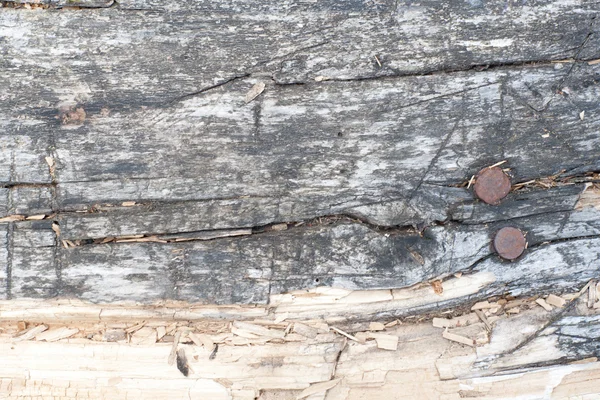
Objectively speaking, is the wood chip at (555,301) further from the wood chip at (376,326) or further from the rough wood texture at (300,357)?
the wood chip at (376,326)

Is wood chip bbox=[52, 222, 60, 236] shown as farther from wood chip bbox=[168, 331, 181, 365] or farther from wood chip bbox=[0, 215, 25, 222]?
wood chip bbox=[168, 331, 181, 365]

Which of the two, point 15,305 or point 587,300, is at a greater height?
point 587,300

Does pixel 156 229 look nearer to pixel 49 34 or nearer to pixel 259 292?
pixel 259 292

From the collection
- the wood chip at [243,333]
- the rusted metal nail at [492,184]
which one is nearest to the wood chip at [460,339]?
the rusted metal nail at [492,184]

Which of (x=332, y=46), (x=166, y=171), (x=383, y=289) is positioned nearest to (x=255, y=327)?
(x=383, y=289)

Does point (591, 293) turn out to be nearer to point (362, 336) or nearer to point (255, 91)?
point (362, 336)

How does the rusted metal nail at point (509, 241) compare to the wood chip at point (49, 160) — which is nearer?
the wood chip at point (49, 160)

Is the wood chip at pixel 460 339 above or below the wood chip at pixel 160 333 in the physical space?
above

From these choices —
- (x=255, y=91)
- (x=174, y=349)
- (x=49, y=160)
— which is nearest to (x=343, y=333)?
(x=174, y=349)
